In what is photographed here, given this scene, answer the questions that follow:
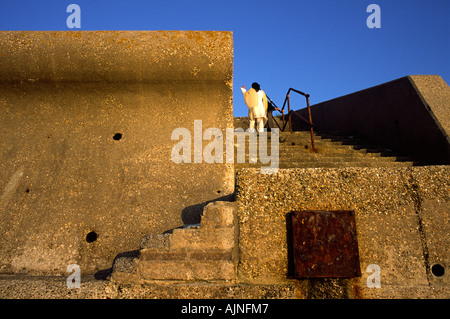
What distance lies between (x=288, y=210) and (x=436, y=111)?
363 cm

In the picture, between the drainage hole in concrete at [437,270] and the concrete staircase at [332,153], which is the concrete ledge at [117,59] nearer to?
the concrete staircase at [332,153]

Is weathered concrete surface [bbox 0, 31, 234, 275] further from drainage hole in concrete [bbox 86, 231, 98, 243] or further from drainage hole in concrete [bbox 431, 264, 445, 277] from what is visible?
drainage hole in concrete [bbox 431, 264, 445, 277]

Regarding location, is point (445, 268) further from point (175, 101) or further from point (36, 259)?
point (36, 259)

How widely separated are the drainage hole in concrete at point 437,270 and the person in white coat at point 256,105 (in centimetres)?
461

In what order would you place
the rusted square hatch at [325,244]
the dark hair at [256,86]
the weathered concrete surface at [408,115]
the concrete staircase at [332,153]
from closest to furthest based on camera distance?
the rusted square hatch at [325,244]
the concrete staircase at [332,153]
the weathered concrete surface at [408,115]
the dark hair at [256,86]

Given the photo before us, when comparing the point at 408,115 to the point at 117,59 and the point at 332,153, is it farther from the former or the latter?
the point at 117,59

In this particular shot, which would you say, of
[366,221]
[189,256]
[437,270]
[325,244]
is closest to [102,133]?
[189,256]

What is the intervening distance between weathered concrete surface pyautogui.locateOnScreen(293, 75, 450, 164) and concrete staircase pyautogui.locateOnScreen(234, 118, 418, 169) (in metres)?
0.28

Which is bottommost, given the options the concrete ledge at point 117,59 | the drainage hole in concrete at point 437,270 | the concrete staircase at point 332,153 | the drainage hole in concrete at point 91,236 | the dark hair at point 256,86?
the drainage hole in concrete at point 437,270

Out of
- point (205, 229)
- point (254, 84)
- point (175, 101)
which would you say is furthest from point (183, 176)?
point (254, 84)

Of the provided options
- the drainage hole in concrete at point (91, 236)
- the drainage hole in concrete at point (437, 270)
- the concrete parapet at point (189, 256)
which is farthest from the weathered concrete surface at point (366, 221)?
the drainage hole in concrete at point (91, 236)

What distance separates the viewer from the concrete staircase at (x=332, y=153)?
455 cm

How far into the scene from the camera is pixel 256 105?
6.77 metres

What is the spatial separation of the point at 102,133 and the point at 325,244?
11.3 ft
